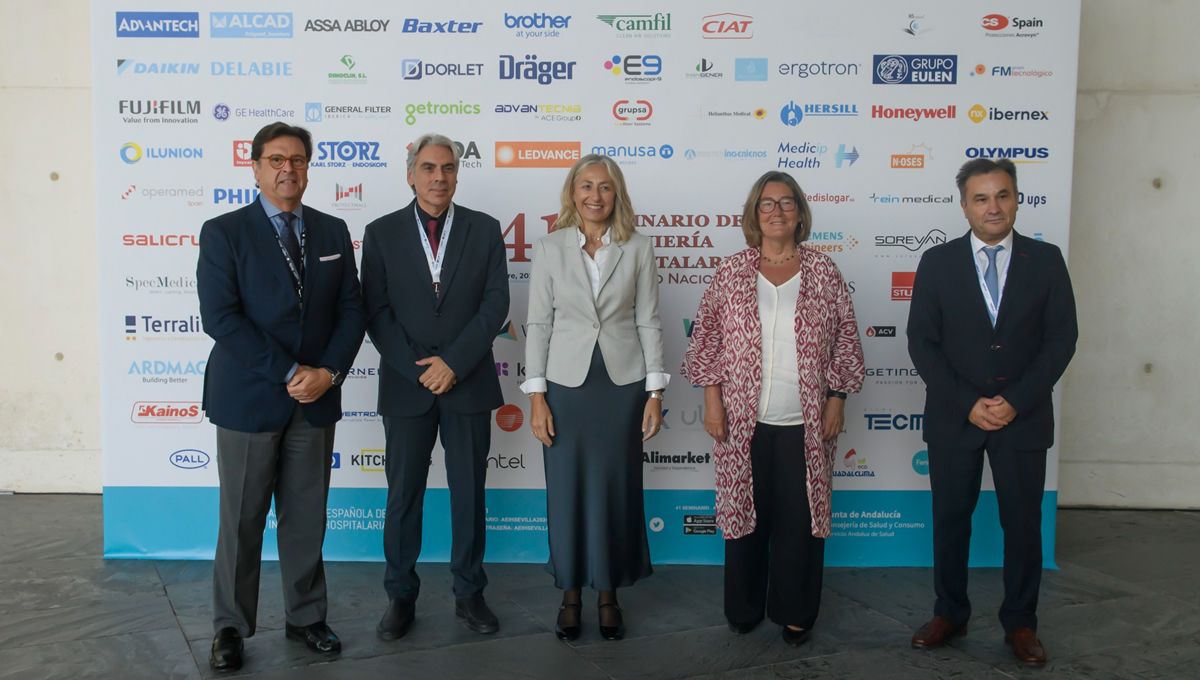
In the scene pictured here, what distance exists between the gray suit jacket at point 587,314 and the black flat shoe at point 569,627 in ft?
2.85

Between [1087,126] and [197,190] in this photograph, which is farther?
[1087,126]

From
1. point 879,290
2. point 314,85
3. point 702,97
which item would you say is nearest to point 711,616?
point 879,290

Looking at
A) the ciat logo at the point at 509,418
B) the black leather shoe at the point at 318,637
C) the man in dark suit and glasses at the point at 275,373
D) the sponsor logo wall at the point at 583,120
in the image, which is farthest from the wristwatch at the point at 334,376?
the ciat logo at the point at 509,418

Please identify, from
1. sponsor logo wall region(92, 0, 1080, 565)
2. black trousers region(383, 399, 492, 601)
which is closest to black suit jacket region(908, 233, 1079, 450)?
sponsor logo wall region(92, 0, 1080, 565)

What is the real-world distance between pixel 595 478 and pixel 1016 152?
2577 millimetres

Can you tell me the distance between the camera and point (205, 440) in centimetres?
462

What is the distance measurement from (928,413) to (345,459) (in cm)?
272

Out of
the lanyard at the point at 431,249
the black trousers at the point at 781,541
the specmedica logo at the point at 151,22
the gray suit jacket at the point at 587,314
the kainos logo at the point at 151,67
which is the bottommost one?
the black trousers at the point at 781,541

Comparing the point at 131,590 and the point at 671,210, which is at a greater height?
the point at 671,210

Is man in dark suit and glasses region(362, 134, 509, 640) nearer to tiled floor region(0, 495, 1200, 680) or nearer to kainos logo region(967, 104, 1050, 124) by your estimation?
tiled floor region(0, 495, 1200, 680)

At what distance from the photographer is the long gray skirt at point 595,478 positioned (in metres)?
3.59

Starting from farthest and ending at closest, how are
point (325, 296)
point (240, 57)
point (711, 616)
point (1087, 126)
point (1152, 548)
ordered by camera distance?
point (1087, 126) < point (1152, 548) < point (240, 57) < point (711, 616) < point (325, 296)

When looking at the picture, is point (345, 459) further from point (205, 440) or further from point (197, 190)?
point (197, 190)

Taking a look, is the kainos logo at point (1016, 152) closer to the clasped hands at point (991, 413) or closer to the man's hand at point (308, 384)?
the clasped hands at point (991, 413)
